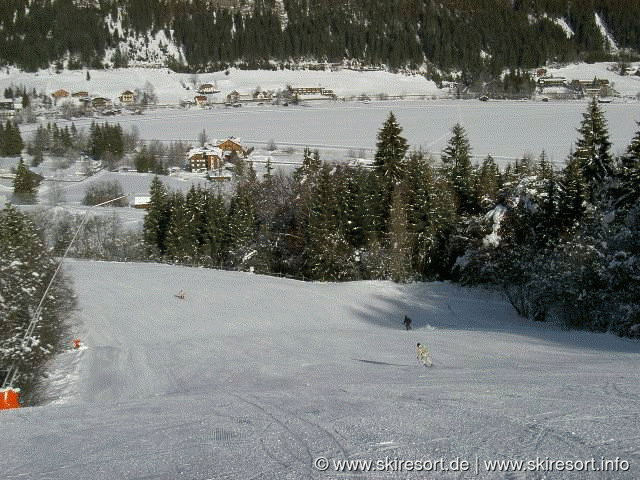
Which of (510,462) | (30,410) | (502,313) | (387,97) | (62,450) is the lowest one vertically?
(502,313)

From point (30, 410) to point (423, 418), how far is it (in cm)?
909

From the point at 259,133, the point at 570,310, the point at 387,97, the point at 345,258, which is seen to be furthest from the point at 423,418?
Answer: the point at 387,97

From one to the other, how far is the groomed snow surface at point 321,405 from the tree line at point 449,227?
6.10 m

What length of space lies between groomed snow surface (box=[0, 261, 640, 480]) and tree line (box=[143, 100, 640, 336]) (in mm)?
6103

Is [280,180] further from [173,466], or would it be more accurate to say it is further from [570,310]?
[173,466]

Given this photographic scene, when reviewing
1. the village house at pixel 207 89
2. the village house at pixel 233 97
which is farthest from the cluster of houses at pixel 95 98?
the village house at pixel 233 97

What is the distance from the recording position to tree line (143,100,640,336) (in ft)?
108

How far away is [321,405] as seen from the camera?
516 inches

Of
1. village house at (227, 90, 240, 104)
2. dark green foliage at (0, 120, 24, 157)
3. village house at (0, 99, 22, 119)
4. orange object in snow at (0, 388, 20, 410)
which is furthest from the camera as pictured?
village house at (227, 90, 240, 104)

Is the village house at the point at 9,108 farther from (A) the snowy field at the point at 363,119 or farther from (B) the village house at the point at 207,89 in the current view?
(B) the village house at the point at 207,89

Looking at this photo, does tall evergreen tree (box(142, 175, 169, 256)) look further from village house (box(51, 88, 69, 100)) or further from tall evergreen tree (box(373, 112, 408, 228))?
village house (box(51, 88, 69, 100))

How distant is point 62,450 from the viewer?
10.3 m

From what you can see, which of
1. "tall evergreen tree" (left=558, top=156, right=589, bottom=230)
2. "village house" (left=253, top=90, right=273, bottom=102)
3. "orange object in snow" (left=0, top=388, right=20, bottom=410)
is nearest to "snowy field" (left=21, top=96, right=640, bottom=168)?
"village house" (left=253, top=90, right=273, bottom=102)

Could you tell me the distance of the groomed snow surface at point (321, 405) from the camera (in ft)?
29.2
